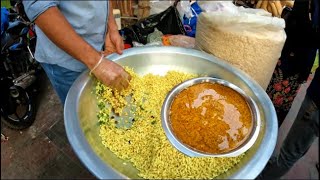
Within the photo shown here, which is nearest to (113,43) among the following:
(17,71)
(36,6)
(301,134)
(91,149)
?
(36,6)

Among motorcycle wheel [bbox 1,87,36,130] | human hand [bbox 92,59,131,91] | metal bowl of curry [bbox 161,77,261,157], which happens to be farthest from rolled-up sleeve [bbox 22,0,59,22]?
motorcycle wheel [bbox 1,87,36,130]

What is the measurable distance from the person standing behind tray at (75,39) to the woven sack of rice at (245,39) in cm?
65

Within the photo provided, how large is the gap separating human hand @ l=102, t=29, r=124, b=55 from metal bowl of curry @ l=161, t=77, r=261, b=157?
0.45m

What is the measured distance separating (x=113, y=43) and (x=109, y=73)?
1.30 feet

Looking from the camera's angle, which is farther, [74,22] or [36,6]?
[74,22]

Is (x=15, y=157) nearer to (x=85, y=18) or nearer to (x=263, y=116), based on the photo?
(x=85, y=18)

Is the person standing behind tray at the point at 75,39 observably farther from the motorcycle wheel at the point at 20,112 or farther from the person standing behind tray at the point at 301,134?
the motorcycle wheel at the point at 20,112

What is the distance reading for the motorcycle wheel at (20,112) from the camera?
2.89 meters

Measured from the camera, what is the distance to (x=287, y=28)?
2.24 meters

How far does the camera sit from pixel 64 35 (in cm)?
146

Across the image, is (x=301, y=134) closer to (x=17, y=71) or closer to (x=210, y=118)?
(x=210, y=118)

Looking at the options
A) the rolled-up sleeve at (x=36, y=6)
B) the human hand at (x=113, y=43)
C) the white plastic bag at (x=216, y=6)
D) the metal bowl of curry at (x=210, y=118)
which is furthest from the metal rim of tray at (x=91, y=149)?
the white plastic bag at (x=216, y=6)

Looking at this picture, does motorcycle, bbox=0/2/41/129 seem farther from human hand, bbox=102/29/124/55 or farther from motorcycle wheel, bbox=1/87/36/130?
human hand, bbox=102/29/124/55

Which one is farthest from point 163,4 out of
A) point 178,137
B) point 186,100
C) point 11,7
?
point 178,137
